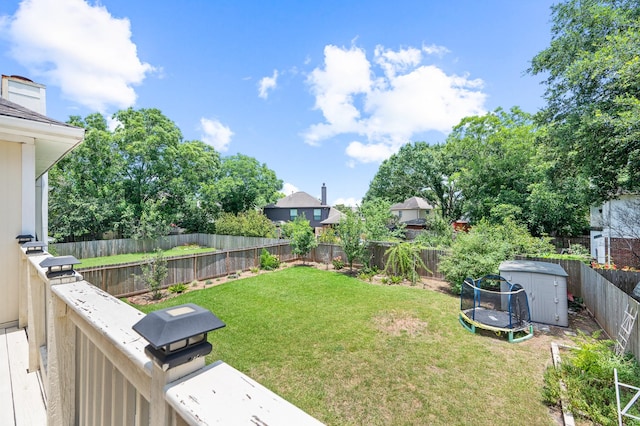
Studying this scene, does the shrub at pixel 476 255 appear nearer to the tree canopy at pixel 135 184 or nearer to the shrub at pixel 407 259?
the shrub at pixel 407 259

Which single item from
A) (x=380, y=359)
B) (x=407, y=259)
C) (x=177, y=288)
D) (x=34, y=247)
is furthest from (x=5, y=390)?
(x=407, y=259)

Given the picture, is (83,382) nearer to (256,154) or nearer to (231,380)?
(231,380)

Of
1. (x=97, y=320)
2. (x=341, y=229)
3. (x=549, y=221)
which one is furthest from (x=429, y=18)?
(x=549, y=221)

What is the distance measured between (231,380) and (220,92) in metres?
15.5

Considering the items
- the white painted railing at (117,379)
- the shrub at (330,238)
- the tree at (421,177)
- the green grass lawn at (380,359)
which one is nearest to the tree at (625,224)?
the green grass lawn at (380,359)

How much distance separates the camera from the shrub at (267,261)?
505 inches

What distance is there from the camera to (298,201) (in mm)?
30812

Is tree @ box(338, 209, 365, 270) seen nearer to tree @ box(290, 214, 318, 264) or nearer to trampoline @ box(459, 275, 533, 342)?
tree @ box(290, 214, 318, 264)

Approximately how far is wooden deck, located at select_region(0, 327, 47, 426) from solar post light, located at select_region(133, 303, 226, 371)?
2.52 m

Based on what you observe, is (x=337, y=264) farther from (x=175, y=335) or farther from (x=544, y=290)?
(x=175, y=335)

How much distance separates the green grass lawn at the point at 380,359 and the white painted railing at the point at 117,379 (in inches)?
119

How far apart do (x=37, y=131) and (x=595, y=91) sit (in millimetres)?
11515

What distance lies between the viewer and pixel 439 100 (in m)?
18.5

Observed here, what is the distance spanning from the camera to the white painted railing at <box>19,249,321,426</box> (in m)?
0.68
